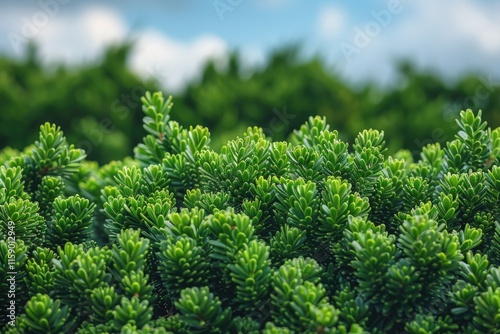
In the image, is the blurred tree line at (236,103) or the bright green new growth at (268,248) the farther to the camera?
the blurred tree line at (236,103)

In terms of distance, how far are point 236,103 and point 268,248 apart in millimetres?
11818

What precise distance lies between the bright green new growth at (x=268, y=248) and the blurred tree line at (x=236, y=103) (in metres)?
9.44

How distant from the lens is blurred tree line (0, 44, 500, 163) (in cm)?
1359

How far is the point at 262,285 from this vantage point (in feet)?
8.71

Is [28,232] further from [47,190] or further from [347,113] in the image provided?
[347,113]

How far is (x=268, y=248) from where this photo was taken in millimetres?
2693

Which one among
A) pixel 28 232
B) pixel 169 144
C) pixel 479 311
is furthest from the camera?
pixel 169 144

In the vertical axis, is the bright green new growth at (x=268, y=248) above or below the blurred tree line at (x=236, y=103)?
below

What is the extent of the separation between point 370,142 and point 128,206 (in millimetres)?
1239

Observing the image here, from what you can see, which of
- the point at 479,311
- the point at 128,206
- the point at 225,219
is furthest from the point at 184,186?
the point at 479,311

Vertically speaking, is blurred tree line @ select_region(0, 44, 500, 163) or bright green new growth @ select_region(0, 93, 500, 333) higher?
blurred tree line @ select_region(0, 44, 500, 163)

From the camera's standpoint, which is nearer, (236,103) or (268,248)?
(268,248)

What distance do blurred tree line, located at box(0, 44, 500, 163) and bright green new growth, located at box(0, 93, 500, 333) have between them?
944 centimetres

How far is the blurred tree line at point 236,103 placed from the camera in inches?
535
